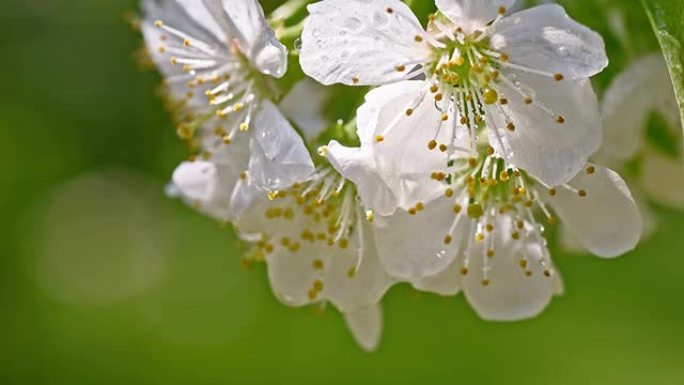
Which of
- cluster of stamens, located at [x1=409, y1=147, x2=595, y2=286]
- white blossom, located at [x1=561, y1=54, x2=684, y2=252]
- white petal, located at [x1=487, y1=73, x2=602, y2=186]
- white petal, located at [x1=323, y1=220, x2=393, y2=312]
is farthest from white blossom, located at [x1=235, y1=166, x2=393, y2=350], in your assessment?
white blossom, located at [x1=561, y1=54, x2=684, y2=252]

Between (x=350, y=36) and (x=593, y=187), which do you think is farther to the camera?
(x=593, y=187)

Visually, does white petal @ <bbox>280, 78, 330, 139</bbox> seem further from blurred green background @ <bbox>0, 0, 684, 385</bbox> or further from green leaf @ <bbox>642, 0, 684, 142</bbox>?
blurred green background @ <bbox>0, 0, 684, 385</bbox>

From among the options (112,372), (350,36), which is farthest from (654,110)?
(112,372)

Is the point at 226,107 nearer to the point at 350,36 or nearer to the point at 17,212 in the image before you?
the point at 350,36

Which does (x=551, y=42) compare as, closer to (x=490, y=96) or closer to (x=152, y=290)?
(x=490, y=96)

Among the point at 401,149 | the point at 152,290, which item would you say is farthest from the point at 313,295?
the point at 152,290

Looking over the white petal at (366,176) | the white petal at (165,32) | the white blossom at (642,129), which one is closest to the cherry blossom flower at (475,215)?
the white petal at (366,176)
